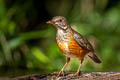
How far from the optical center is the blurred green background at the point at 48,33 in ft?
30.3

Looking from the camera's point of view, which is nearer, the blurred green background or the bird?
the bird

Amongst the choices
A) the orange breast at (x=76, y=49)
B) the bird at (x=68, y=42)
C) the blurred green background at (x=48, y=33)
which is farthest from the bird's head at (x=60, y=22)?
the blurred green background at (x=48, y=33)

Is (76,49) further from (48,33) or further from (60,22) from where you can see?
(48,33)

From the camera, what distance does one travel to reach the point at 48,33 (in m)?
10.1

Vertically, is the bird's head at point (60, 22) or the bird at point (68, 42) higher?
the bird's head at point (60, 22)

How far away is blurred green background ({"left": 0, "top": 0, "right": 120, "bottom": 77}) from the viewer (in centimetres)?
923

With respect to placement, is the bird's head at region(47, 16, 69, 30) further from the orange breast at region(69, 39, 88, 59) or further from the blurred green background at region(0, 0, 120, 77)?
the blurred green background at region(0, 0, 120, 77)

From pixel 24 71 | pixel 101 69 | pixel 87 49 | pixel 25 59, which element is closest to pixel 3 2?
pixel 25 59

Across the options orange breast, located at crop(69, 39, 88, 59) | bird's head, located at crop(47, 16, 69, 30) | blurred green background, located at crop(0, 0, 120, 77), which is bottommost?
blurred green background, located at crop(0, 0, 120, 77)

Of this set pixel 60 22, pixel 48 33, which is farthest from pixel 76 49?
pixel 48 33

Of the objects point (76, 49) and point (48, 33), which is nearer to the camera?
point (76, 49)

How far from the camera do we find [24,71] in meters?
8.59

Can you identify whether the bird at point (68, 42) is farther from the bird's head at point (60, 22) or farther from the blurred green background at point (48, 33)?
the blurred green background at point (48, 33)

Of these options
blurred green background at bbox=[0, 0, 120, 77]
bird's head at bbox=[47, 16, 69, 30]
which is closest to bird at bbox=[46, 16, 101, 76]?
bird's head at bbox=[47, 16, 69, 30]
